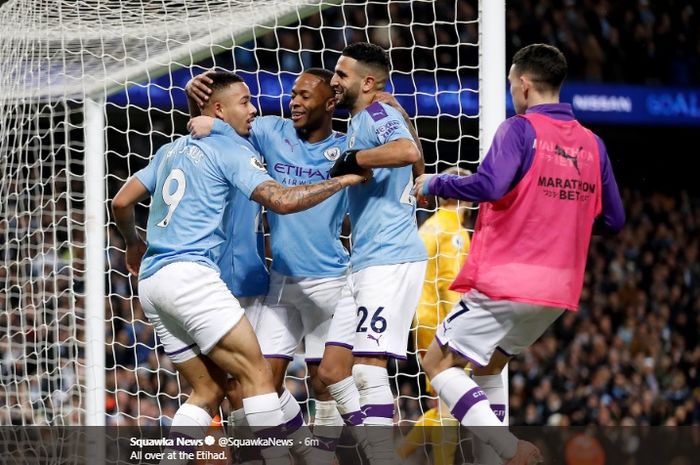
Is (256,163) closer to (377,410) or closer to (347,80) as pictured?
(347,80)

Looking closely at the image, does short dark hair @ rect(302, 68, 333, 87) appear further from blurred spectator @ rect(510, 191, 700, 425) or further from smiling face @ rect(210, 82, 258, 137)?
blurred spectator @ rect(510, 191, 700, 425)

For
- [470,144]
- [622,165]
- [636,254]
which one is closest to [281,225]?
[470,144]

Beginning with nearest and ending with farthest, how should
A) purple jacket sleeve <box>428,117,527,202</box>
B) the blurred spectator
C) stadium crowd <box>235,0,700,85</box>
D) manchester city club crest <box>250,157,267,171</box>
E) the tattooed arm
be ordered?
1. purple jacket sleeve <box>428,117,527,202</box>
2. the tattooed arm
3. manchester city club crest <box>250,157,267,171</box>
4. the blurred spectator
5. stadium crowd <box>235,0,700,85</box>

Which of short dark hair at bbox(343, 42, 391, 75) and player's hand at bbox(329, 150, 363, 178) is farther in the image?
short dark hair at bbox(343, 42, 391, 75)

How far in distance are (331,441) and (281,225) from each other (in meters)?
1.07

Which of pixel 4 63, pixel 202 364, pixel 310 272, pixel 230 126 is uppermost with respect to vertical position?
pixel 4 63

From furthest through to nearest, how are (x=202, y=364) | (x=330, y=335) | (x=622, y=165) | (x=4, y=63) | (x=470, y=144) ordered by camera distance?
(x=622, y=165)
(x=470, y=144)
(x=4, y=63)
(x=330, y=335)
(x=202, y=364)

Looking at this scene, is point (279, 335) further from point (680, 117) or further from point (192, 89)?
point (680, 117)

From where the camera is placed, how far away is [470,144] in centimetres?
1653

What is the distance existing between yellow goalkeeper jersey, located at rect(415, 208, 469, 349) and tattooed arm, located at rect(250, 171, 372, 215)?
2.14 metres

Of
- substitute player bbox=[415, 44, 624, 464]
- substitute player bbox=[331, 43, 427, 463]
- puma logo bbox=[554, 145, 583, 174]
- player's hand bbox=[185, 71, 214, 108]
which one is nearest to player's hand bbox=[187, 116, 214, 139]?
player's hand bbox=[185, 71, 214, 108]

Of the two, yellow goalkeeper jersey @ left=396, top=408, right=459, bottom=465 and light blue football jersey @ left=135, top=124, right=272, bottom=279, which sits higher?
light blue football jersey @ left=135, top=124, right=272, bottom=279

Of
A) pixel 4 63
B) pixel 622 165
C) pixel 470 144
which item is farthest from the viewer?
pixel 622 165

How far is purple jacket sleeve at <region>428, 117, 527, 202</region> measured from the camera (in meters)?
4.62
